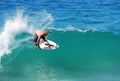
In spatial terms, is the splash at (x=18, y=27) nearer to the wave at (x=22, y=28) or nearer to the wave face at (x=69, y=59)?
the wave at (x=22, y=28)

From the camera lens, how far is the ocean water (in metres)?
27.2

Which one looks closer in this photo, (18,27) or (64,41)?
(64,41)

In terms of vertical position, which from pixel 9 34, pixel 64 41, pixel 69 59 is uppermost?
pixel 9 34

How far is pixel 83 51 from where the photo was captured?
1248 inches

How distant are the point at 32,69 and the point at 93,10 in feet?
57.3

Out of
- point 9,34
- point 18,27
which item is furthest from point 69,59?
point 18,27

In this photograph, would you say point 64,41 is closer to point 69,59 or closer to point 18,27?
point 69,59

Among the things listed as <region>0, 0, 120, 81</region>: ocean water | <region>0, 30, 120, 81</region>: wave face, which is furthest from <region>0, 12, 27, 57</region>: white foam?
<region>0, 30, 120, 81</region>: wave face

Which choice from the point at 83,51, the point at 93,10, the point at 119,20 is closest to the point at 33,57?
the point at 83,51

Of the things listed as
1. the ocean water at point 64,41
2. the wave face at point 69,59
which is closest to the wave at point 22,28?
the ocean water at point 64,41

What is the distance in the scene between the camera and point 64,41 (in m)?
33.4

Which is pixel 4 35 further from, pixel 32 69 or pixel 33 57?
pixel 32 69

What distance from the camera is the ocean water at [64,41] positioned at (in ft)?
89.1

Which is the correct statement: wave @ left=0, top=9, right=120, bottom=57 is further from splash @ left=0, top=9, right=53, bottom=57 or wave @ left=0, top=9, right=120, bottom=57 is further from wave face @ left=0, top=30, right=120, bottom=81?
wave face @ left=0, top=30, right=120, bottom=81
